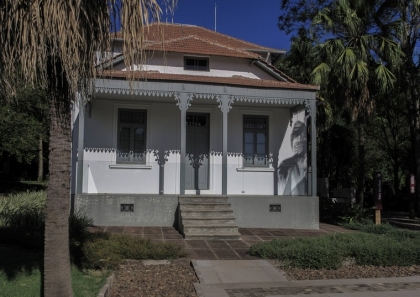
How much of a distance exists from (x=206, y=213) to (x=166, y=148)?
330 centimetres

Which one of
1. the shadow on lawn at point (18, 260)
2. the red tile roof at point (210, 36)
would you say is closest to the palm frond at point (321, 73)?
the red tile roof at point (210, 36)

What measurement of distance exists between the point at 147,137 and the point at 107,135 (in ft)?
4.32

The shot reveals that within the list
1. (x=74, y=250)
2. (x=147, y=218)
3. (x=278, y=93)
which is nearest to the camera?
(x=74, y=250)

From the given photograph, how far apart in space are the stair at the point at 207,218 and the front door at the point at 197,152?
5.53 ft

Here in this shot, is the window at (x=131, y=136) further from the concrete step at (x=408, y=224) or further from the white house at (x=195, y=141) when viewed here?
the concrete step at (x=408, y=224)

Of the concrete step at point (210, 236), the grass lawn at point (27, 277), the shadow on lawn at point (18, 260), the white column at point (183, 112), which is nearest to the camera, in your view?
the grass lawn at point (27, 277)

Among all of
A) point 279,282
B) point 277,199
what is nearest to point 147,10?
point 279,282

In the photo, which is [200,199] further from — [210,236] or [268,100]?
[268,100]

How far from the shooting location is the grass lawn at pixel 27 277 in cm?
570

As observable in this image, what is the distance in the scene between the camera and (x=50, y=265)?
462 cm

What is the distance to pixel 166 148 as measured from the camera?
45.4 feet

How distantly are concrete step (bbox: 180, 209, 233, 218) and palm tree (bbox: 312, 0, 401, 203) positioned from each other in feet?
19.5

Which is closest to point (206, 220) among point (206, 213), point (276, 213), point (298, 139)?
point (206, 213)

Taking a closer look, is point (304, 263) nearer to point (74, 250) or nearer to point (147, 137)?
point (74, 250)
